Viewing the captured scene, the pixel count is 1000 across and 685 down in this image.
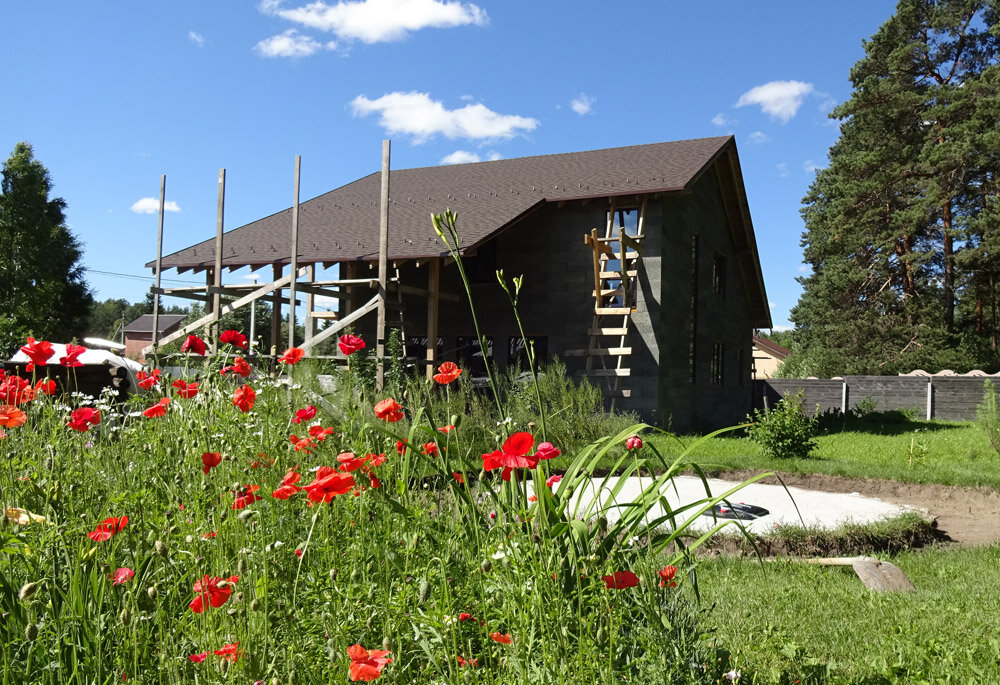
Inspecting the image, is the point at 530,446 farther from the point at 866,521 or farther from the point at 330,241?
the point at 330,241

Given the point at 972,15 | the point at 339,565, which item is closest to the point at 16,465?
the point at 339,565

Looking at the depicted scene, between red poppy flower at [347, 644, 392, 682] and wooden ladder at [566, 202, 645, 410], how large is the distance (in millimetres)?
11125

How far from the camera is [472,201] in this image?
16016 millimetres

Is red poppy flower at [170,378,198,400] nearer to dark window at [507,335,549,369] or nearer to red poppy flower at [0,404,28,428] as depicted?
red poppy flower at [0,404,28,428]

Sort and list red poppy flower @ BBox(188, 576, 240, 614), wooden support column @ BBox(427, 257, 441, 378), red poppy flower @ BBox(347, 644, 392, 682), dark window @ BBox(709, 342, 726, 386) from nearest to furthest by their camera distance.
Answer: red poppy flower @ BBox(347, 644, 392, 682), red poppy flower @ BBox(188, 576, 240, 614), wooden support column @ BBox(427, 257, 441, 378), dark window @ BBox(709, 342, 726, 386)

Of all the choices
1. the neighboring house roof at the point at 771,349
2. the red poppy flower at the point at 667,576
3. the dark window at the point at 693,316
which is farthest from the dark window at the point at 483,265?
the neighboring house roof at the point at 771,349

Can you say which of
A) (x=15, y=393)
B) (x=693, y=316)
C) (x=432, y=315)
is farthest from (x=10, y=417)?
(x=693, y=316)

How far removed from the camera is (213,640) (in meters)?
1.69

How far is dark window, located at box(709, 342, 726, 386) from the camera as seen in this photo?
1758cm

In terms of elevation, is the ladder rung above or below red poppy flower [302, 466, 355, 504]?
above

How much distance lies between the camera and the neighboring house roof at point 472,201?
1362 centimetres

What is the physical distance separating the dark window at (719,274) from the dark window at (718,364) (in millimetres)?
1303

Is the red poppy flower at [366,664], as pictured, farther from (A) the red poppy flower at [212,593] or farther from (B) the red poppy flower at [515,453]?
(B) the red poppy flower at [515,453]

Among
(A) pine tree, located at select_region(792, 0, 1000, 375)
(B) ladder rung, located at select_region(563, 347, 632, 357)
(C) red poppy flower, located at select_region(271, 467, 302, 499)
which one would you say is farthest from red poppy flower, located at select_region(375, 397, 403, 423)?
(A) pine tree, located at select_region(792, 0, 1000, 375)
